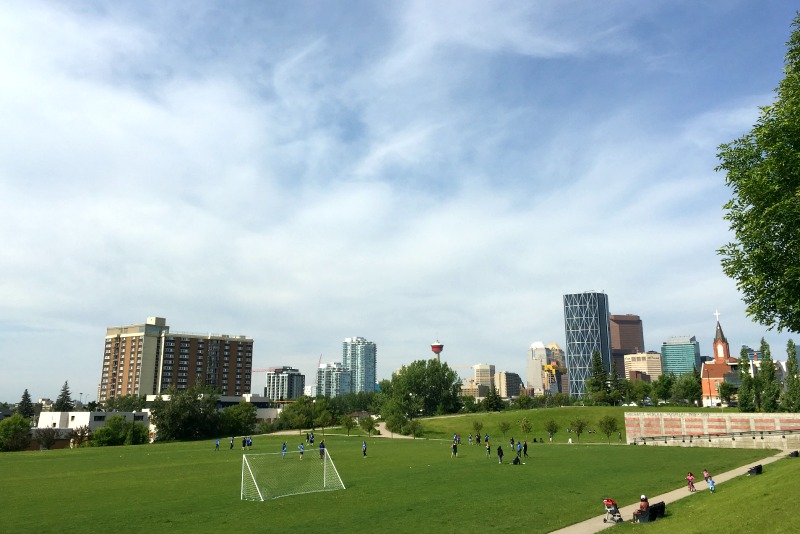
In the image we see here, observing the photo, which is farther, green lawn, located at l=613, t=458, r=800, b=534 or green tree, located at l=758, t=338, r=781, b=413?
green tree, located at l=758, t=338, r=781, b=413

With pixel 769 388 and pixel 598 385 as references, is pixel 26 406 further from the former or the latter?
pixel 769 388

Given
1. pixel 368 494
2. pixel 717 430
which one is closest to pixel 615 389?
pixel 717 430

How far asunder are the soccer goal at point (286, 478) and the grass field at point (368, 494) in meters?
1.11

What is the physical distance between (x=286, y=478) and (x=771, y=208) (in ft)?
112

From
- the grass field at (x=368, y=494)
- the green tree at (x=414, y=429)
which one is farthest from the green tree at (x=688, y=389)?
the grass field at (x=368, y=494)

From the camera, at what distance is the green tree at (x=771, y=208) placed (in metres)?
22.3

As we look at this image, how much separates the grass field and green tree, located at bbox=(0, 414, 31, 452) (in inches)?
1846

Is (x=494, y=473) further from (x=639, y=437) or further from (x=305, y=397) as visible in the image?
(x=305, y=397)

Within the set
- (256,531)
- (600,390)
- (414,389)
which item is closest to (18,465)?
(256,531)

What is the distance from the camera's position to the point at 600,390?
A: 13962 cm

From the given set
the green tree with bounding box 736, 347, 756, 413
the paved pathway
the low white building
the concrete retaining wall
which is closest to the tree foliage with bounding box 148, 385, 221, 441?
the low white building

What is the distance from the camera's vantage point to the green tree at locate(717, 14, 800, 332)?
73.2ft

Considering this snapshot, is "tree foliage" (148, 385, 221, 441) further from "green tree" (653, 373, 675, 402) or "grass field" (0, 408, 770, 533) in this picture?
"green tree" (653, 373, 675, 402)

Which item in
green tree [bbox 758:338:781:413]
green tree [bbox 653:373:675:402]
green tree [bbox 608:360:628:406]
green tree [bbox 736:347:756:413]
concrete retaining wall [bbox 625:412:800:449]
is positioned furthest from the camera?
green tree [bbox 653:373:675:402]
